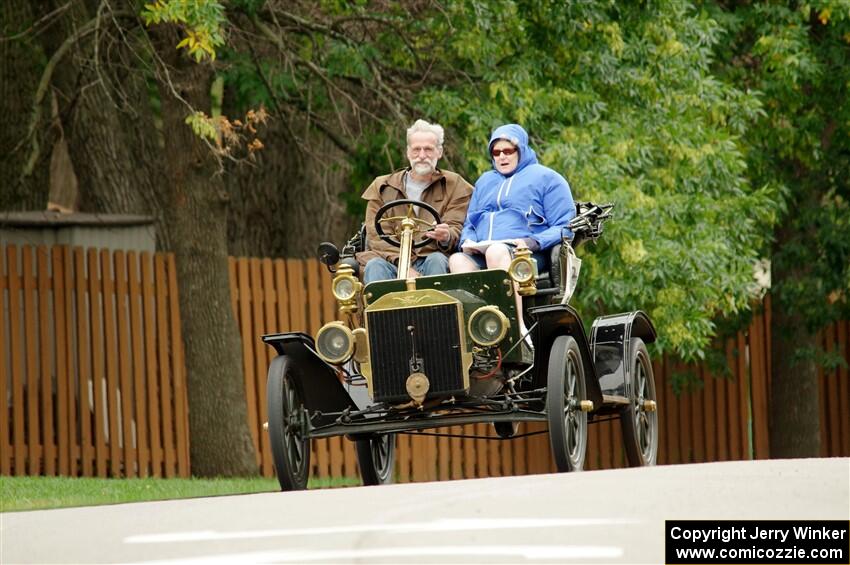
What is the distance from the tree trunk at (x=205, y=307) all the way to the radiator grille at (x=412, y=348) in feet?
21.4

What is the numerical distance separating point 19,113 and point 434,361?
10.2m

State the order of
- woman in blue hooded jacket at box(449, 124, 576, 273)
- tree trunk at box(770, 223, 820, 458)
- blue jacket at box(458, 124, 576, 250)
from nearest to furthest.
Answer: woman in blue hooded jacket at box(449, 124, 576, 273) → blue jacket at box(458, 124, 576, 250) → tree trunk at box(770, 223, 820, 458)

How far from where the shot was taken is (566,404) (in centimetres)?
1105

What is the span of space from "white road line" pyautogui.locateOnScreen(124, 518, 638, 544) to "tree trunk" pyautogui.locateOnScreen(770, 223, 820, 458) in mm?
14550

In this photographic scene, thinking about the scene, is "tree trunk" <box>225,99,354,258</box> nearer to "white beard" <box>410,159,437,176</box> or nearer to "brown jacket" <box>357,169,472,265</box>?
"brown jacket" <box>357,169,472,265</box>

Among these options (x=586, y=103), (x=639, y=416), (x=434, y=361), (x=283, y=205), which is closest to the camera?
(x=434, y=361)

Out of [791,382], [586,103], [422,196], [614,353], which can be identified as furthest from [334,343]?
[791,382]

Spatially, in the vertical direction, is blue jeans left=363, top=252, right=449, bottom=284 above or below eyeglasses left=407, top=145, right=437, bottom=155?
below

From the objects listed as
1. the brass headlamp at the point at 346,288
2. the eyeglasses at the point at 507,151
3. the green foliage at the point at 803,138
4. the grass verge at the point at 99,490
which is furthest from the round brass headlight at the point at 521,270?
the green foliage at the point at 803,138

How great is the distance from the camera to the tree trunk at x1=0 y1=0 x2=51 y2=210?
63.1 feet

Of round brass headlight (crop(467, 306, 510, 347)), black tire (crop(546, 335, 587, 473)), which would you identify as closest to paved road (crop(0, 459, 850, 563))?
black tire (crop(546, 335, 587, 473))

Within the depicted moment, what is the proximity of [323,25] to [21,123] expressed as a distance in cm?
432

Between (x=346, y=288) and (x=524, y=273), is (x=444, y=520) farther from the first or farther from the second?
(x=346, y=288)

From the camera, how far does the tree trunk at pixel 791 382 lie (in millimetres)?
21922
